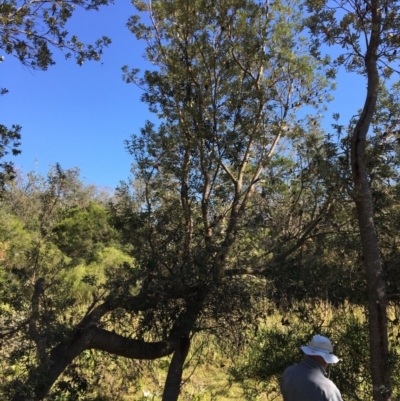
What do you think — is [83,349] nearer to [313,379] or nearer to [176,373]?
[176,373]

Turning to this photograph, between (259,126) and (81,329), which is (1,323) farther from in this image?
(259,126)

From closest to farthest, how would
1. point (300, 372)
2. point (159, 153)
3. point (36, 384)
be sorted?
point (300, 372) → point (36, 384) → point (159, 153)

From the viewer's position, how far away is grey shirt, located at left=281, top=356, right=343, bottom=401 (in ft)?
8.63

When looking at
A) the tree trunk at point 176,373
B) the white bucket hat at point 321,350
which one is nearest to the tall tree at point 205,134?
the tree trunk at point 176,373

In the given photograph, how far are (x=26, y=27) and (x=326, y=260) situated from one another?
172 inches

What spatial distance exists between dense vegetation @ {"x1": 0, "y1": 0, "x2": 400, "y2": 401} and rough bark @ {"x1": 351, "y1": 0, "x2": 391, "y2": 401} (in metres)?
0.01

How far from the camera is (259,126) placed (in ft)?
17.7

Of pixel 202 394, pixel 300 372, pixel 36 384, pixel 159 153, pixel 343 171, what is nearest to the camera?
pixel 300 372

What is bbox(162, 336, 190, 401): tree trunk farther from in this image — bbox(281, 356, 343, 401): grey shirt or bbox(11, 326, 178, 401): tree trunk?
bbox(281, 356, 343, 401): grey shirt

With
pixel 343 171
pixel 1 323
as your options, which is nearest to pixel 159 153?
pixel 343 171

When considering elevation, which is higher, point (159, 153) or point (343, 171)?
point (159, 153)

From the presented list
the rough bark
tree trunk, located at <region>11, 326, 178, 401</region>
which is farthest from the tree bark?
the rough bark

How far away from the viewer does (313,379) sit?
8.89ft

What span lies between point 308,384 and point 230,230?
Answer: 2.37 metres
